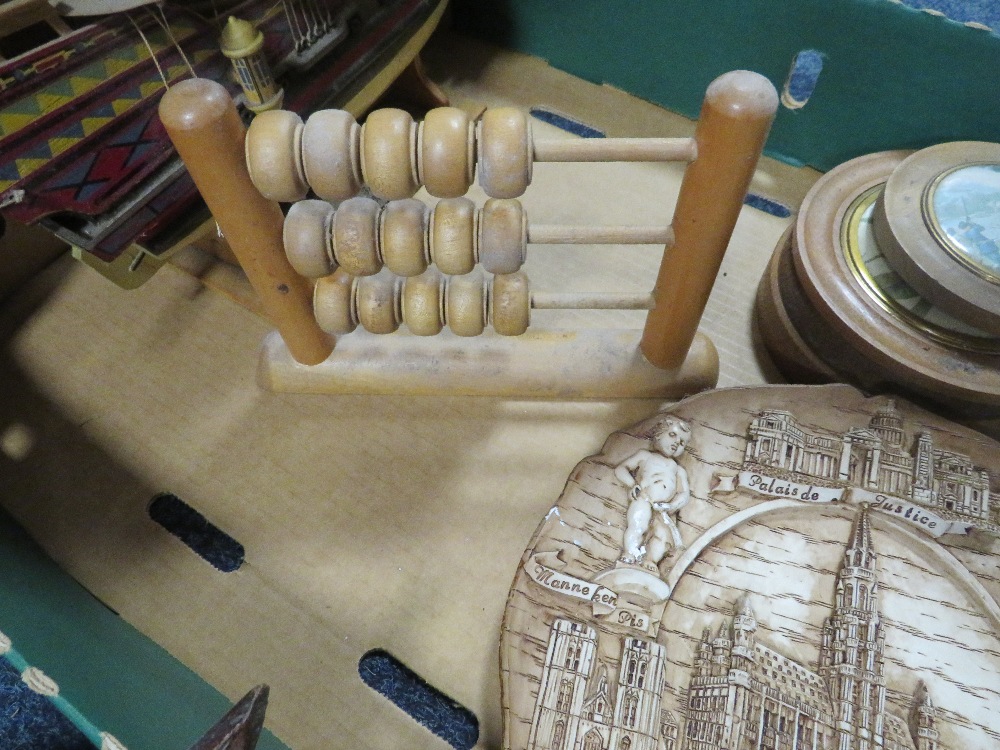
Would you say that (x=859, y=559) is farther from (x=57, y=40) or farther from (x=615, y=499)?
(x=57, y=40)

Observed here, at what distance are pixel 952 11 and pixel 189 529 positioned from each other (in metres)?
1.53

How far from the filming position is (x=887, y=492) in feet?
2.63

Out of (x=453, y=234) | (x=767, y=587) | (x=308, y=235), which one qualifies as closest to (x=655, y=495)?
(x=767, y=587)

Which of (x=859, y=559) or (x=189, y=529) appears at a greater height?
(x=859, y=559)

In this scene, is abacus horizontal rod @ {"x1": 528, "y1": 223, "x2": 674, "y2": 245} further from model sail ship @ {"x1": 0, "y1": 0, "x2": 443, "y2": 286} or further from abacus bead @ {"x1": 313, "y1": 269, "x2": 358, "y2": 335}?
model sail ship @ {"x1": 0, "y1": 0, "x2": 443, "y2": 286}

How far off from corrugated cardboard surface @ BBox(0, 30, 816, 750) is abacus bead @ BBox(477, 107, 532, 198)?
514mm

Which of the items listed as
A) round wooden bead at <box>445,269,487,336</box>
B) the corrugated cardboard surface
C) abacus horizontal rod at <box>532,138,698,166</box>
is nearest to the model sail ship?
the corrugated cardboard surface

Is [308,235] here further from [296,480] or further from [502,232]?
[296,480]

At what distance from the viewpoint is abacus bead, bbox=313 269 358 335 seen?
2.77 ft

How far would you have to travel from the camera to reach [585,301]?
892mm

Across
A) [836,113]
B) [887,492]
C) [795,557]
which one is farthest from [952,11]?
[795,557]

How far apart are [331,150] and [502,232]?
0.63 ft

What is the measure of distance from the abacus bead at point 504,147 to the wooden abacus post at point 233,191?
24 centimetres

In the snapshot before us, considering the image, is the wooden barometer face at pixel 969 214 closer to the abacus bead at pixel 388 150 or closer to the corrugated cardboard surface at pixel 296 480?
the corrugated cardboard surface at pixel 296 480
